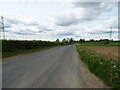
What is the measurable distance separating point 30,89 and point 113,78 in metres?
3.64

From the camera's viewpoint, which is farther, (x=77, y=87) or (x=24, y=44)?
(x=24, y=44)

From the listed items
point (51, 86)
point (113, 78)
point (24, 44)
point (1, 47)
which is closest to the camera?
point (51, 86)

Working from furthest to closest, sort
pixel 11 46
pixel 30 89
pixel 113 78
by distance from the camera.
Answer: pixel 11 46
pixel 113 78
pixel 30 89

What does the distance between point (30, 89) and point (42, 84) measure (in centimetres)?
51

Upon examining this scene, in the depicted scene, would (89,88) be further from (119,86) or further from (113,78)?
(113,78)

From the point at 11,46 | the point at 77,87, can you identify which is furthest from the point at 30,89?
the point at 11,46

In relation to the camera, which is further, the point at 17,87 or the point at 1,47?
the point at 1,47

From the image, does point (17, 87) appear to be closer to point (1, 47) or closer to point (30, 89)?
point (30, 89)

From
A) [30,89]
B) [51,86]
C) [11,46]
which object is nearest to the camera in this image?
[30,89]

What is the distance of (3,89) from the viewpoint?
3.02 meters

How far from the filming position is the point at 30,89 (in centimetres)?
295

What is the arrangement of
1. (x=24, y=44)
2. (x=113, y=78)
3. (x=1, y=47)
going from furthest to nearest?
1. (x=24, y=44)
2. (x=1, y=47)
3. (x=113, y=78)

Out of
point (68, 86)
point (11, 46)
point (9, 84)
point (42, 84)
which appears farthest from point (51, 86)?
point (11, 46)

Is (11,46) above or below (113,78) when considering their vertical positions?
above
